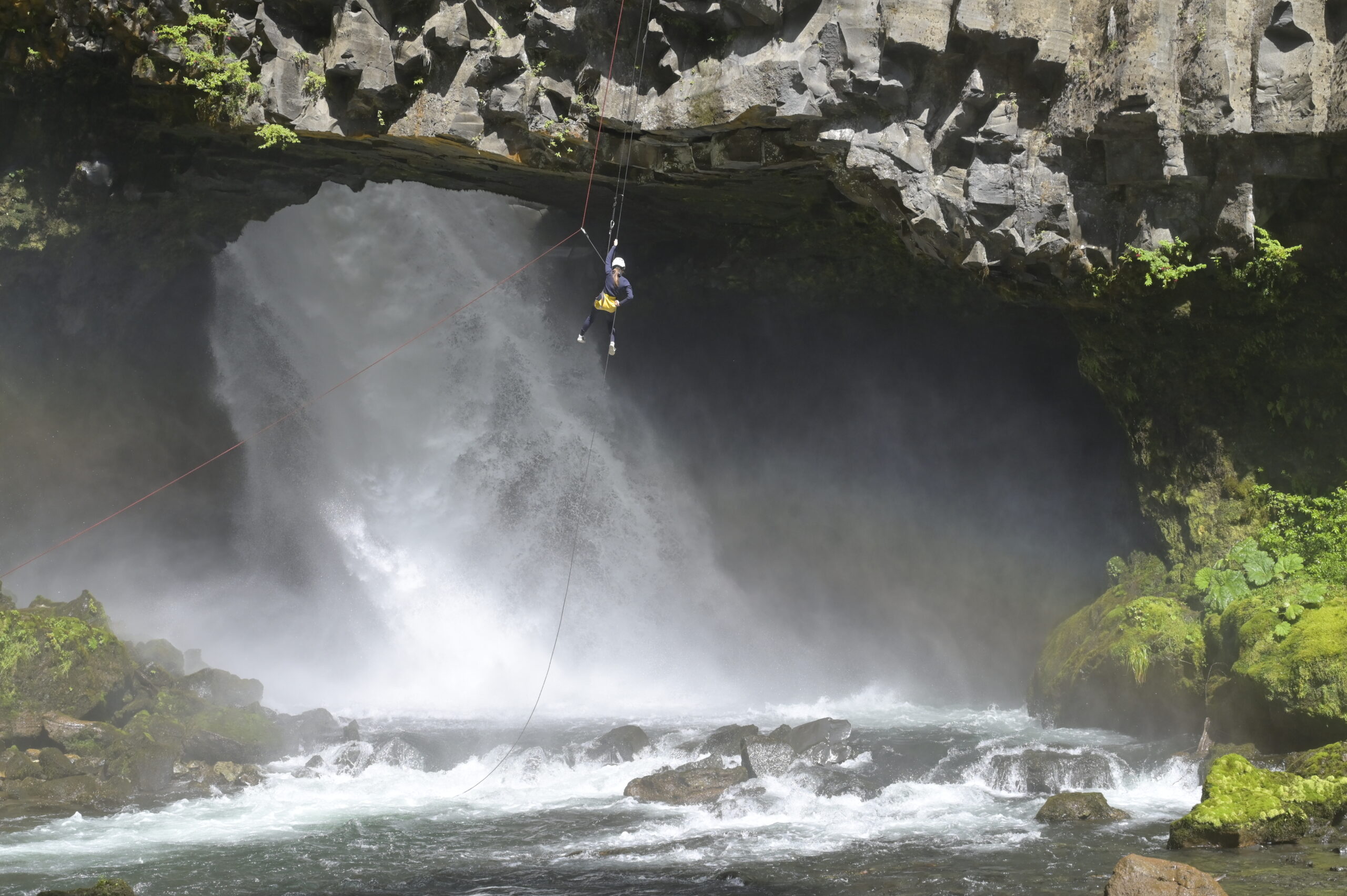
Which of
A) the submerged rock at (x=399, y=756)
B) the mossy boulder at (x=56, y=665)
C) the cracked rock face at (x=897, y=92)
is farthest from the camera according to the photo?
the submerged rock at (x=399, y=756)

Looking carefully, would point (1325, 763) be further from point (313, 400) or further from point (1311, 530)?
point (313, 400)

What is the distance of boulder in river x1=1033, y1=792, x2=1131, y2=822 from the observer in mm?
9977

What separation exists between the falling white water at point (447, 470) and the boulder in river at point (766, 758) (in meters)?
6.75

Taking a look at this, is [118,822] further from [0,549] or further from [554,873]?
[0,549]

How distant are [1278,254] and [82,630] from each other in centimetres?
1631

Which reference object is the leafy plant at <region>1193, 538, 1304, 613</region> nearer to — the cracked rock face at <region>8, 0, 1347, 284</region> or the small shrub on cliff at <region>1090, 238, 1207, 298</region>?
the small shrub on cliff at <region>1090, 238, 1207, 298</region>

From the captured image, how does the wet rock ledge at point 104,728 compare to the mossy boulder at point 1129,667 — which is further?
the mossy boulder at point 1129,667

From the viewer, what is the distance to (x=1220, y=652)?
12453 mm

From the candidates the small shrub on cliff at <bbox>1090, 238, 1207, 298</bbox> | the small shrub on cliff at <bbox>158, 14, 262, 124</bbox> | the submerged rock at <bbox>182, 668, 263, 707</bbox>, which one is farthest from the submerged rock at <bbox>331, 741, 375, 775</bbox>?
the small shrub on cliff at <bbox>1090, 238, 1207, 298</bbox>

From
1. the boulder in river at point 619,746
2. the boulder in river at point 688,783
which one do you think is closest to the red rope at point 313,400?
the boulder in river at point 619,746

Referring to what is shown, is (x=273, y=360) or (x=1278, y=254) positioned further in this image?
(x=273, y=360)

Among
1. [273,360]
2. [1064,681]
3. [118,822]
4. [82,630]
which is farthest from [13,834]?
[1064,681]

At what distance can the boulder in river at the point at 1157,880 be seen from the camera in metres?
6.54

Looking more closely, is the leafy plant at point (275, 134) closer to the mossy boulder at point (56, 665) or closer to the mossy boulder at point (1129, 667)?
the mossy boulder at point (56, 665)
